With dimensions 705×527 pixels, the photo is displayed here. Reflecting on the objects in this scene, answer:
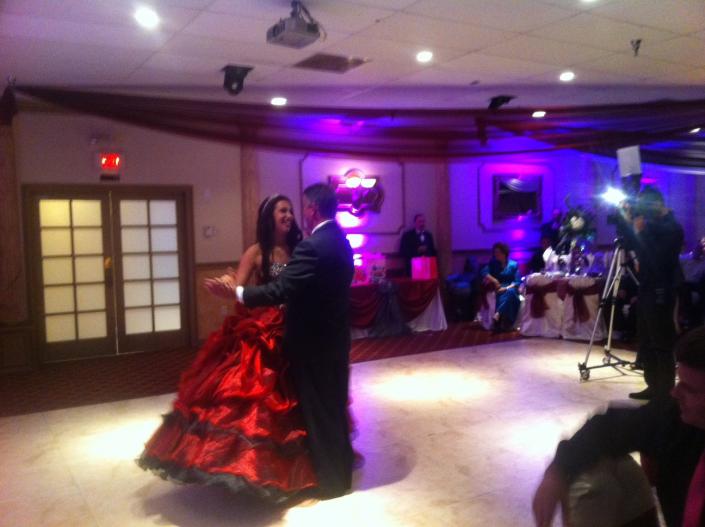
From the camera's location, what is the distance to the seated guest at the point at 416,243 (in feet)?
29.3

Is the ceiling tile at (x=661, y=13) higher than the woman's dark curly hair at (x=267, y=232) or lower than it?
higher

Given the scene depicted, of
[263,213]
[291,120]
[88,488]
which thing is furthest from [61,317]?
[263,213]

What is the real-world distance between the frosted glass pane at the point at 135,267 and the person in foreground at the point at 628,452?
6.64 metres

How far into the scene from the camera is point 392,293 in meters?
7.71

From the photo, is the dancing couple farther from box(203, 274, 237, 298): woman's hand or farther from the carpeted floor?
the carpeted floor

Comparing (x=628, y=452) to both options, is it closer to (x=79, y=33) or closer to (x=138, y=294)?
(x=79, y=33)

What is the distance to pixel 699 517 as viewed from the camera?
1204mm

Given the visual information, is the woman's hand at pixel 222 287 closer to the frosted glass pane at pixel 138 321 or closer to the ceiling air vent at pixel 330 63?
the ceiling air vent at pixel 330 63

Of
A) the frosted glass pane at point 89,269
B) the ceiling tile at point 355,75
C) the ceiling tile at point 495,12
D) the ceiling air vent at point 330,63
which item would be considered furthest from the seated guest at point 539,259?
the frosted glass pane at point 89,269

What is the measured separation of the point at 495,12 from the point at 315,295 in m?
2.59

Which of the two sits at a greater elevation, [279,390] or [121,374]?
[279,390]

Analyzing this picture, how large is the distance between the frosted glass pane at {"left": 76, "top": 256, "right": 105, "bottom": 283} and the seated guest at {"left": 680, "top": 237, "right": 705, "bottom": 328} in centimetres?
661

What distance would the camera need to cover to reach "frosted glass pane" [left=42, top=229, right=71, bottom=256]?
6832 mm

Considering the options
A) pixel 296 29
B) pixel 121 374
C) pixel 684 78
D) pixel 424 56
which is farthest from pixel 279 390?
pixel 684 78
